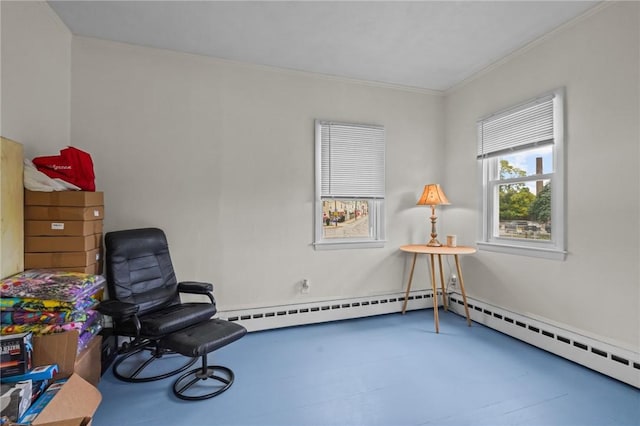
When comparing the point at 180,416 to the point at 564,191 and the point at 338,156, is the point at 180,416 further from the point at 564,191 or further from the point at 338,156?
the point at 564,191

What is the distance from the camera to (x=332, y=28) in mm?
2607

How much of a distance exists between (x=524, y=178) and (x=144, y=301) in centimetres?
357

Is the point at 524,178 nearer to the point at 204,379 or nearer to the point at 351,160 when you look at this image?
the point at 351,160

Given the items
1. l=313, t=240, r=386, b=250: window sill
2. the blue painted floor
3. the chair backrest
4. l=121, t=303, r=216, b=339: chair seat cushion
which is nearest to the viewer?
the blue painted floor

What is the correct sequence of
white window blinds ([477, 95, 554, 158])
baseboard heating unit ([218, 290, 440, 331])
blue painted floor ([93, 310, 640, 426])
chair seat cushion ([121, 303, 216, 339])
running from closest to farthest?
1. blue painted floor ([93, 310, 640, 426])
2. chair seat cushion ([121, 303, 216, 339])
3. white window blinds ([477, 95, 554, 158])
4. baseboard heating unit ([218, 290, 440, 331])

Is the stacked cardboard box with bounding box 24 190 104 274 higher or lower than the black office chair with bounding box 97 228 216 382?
higher

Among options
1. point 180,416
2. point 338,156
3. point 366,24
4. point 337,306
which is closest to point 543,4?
point 366,24

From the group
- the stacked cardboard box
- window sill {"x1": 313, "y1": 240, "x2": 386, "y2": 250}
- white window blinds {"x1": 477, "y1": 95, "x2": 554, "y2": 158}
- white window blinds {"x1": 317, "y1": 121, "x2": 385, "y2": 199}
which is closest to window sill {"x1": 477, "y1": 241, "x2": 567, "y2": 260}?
white window blinds {"x1": 477, "y1": 95, "x2": 554, "y2": 158}

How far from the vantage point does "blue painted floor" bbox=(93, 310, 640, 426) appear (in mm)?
1863

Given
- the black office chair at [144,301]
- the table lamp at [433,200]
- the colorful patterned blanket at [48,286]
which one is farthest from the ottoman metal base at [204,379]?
the table lamp at [433,200]

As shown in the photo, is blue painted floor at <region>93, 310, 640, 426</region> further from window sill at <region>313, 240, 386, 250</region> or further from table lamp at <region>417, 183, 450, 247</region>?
table lamp at <region>417, 183, 450, 247</region>

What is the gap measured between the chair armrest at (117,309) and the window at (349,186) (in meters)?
1.83

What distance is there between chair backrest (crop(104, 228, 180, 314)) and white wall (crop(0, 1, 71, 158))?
865mm

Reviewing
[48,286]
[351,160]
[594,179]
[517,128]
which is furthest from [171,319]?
[517,128]
